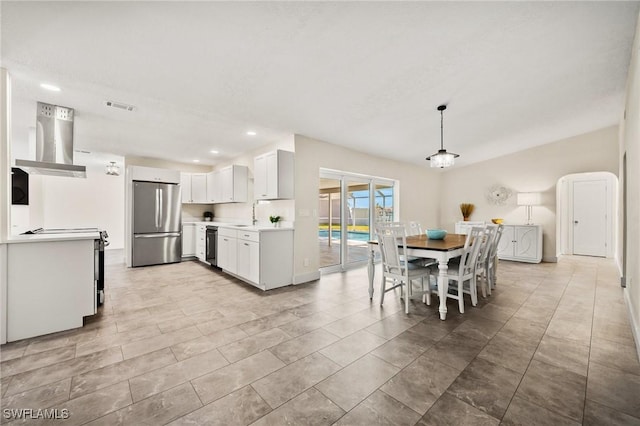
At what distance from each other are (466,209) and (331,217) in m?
4.30

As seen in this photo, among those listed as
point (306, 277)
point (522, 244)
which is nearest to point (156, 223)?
point (306, 277)

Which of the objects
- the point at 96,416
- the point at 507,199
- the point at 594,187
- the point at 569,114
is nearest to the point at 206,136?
the point at 96,416

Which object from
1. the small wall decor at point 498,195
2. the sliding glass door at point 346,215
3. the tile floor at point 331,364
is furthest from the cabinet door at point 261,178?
the small wall decor at point 498,195

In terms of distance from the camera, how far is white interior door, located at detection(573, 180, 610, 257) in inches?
271

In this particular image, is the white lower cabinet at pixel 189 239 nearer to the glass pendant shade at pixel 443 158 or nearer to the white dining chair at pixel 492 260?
the glass pendant shade at pixel 443 158

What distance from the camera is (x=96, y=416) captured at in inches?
57.9

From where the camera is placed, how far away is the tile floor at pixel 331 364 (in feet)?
4.99

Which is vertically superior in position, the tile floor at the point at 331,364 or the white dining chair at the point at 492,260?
the white dining chair at the point at 492,260

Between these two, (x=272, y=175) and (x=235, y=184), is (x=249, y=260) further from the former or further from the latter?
(x=235, y=184)

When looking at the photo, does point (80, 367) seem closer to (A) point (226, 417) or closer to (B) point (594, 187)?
(A) point (226, 417)

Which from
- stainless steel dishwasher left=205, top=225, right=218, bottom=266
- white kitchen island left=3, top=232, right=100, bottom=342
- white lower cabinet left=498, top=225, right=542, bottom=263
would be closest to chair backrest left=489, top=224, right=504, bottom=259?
white lower cabinet left=498, top=225, right=542, bottom=263

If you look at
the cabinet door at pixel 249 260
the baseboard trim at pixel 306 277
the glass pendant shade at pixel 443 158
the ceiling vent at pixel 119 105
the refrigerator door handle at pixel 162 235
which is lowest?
the baseboard trim at pixel 306 277

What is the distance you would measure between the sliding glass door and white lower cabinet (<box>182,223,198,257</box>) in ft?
9.88

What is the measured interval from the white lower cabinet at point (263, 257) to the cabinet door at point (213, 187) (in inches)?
71.0
